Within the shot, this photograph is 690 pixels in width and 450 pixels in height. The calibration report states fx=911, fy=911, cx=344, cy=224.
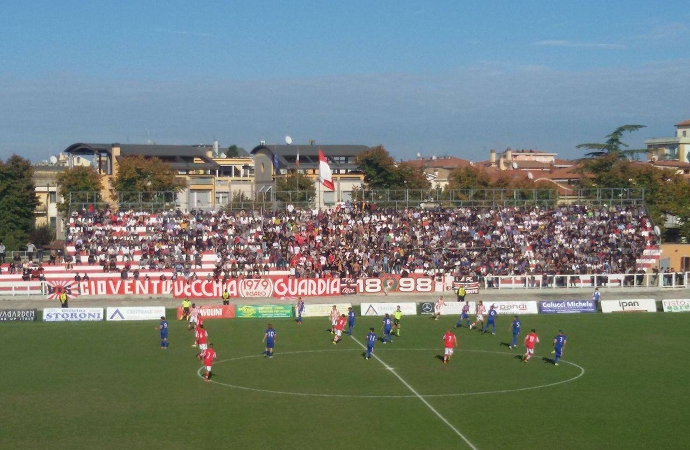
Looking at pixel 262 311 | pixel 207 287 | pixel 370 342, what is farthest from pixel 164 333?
pixel 207 287

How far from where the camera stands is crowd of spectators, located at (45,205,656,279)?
6675 cm

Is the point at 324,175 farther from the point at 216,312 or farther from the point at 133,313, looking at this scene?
the point at 133,313

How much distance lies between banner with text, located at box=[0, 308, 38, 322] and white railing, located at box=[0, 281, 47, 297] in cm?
953

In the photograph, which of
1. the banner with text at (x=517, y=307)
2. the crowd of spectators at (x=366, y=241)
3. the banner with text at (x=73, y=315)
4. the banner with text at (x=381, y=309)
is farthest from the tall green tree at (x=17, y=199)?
the banner with text at (x=517, y=307)

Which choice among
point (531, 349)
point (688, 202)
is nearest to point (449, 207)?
point (688, 202)

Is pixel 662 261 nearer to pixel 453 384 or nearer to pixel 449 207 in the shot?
pixel 449 207

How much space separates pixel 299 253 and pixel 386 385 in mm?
34989

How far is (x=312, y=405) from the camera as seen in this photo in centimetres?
3094

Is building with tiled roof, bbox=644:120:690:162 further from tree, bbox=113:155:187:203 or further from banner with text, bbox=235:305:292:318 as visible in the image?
banner with text, bbox=235:305:292:318

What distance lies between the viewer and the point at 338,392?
33.2 meters

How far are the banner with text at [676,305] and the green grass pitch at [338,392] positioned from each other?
331 inches

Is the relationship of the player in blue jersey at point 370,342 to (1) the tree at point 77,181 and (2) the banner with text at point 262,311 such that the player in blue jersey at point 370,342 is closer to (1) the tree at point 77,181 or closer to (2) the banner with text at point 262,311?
(2) the banner with text at point 262,311

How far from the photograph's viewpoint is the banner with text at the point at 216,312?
5438 cm

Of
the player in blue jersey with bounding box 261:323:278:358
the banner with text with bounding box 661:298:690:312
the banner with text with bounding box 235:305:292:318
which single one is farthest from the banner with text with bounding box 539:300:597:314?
the player in blue jersey with bounding box 261:323:278:358
